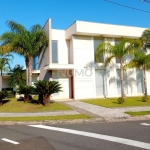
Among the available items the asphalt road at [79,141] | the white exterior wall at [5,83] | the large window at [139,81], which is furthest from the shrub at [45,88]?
the white exterior wall at [5,83]

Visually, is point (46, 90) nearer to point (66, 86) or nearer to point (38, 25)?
point (66, 86)

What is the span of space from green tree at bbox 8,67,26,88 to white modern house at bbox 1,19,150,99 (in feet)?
10.5

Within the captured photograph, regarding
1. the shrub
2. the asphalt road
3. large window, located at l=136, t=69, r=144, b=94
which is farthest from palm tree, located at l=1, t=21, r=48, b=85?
the asphalt road

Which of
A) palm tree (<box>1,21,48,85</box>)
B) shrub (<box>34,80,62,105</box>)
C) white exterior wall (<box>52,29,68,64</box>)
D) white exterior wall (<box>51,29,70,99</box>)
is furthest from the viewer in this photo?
white exterior wall (<box>52,29,68,64</box>)

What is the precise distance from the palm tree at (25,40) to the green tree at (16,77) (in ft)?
12.0

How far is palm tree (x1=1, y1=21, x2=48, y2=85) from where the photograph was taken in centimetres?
1839

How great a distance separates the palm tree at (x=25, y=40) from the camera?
18.4 m

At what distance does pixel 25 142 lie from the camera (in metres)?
5.62

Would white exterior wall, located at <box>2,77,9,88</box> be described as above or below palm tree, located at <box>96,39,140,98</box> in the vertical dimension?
below

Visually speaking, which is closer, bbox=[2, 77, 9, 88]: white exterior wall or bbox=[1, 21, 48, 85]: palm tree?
bbox=[1, 21, 48, 85]: palm tree

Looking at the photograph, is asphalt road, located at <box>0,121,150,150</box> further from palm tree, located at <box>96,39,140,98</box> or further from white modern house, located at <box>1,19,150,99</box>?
white modern house, located at <box>1,19,150,99</box>

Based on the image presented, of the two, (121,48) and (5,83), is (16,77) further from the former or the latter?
(121,48)

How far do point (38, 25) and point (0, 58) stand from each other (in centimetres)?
810

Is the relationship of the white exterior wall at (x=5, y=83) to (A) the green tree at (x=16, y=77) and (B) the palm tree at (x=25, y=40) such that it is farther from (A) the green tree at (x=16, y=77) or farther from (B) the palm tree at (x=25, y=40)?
(B) the palm tree at (x=25, y=40)
